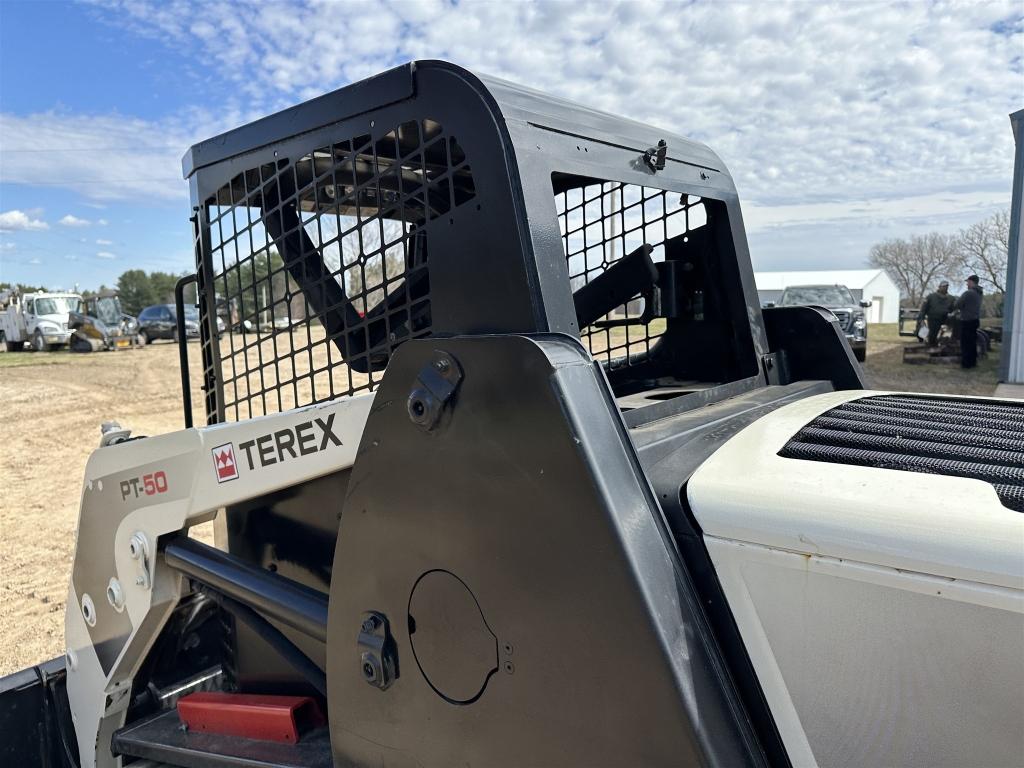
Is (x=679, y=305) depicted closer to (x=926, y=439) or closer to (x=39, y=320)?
(x=926, y=439)

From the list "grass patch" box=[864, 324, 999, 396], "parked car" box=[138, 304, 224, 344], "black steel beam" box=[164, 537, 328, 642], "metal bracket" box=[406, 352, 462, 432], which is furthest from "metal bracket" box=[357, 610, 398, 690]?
"parked car" box=[138, 304, 224, 344]

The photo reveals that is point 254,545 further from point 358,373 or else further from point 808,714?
point 808,714

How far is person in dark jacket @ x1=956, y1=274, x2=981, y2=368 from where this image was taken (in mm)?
15514

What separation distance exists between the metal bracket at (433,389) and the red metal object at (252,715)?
104cm

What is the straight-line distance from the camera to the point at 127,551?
81.9 inches

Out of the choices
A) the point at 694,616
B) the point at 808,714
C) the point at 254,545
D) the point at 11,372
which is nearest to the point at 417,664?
the point at 694,616

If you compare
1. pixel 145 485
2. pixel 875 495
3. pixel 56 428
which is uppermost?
pixel 875 495

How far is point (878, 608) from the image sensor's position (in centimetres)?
100

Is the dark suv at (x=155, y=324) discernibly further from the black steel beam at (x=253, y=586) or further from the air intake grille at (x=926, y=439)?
the air intake grille at (x=926, y=439)

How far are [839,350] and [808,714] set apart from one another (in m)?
1.56

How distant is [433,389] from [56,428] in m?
12.6

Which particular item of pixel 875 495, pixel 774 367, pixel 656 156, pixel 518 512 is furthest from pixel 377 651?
pixel 774 367

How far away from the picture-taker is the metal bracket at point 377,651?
55.5 inches

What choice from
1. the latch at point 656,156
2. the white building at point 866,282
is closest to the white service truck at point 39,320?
the latch at point 656,156
